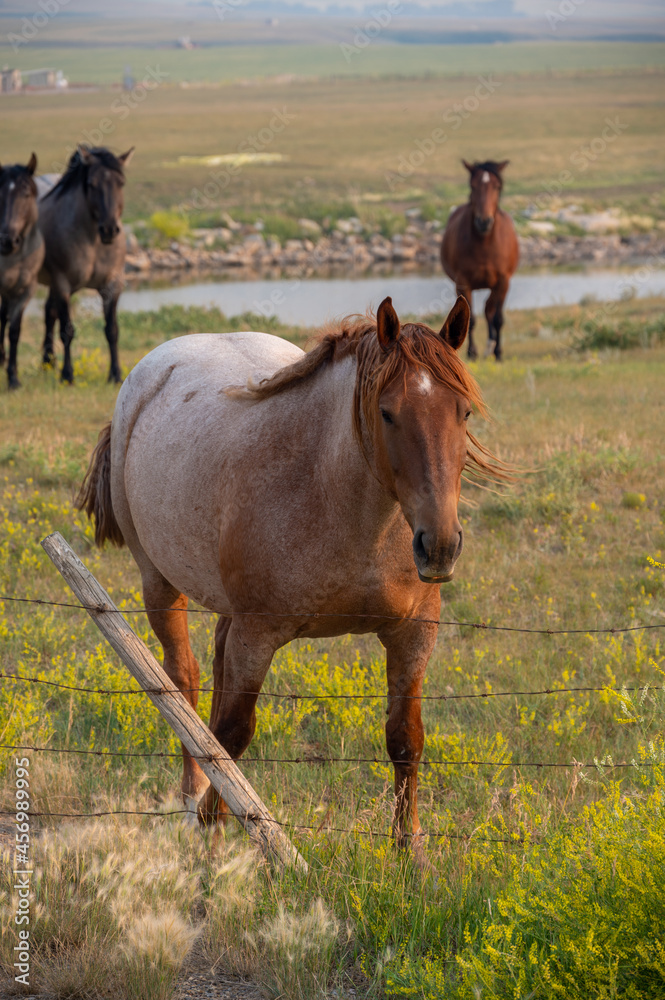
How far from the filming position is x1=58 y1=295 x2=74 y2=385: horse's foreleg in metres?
11.9

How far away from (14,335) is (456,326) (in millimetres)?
10109

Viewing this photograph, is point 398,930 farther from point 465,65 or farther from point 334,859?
point 465,65

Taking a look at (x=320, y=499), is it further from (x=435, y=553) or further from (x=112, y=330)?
(x=112, y=330)

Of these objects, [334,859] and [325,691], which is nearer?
[334,859]

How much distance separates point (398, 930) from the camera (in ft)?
9.84

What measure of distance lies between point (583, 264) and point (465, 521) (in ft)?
88.8

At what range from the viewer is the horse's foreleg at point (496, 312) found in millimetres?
14242

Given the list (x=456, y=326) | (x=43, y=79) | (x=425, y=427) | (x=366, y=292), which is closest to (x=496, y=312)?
(x=366, y=292)

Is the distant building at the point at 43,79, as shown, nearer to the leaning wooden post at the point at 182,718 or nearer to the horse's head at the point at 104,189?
the horse's head at the point at 104,189

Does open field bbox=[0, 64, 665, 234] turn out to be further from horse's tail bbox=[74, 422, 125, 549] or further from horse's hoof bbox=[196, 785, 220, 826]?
horse's hoof bbox=[196, 785, 220, 826]

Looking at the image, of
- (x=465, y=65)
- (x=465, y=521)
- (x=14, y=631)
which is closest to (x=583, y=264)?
(x=465, y=521)

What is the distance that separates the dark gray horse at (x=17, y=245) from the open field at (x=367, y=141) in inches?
514

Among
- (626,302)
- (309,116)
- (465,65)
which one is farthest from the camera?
(465,65)

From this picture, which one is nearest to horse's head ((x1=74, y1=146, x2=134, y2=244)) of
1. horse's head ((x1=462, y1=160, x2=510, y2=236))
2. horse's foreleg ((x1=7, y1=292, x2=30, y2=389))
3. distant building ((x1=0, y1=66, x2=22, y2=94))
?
horse's foreleg ((x1=7, y1=292, x2=30, y2=389))
